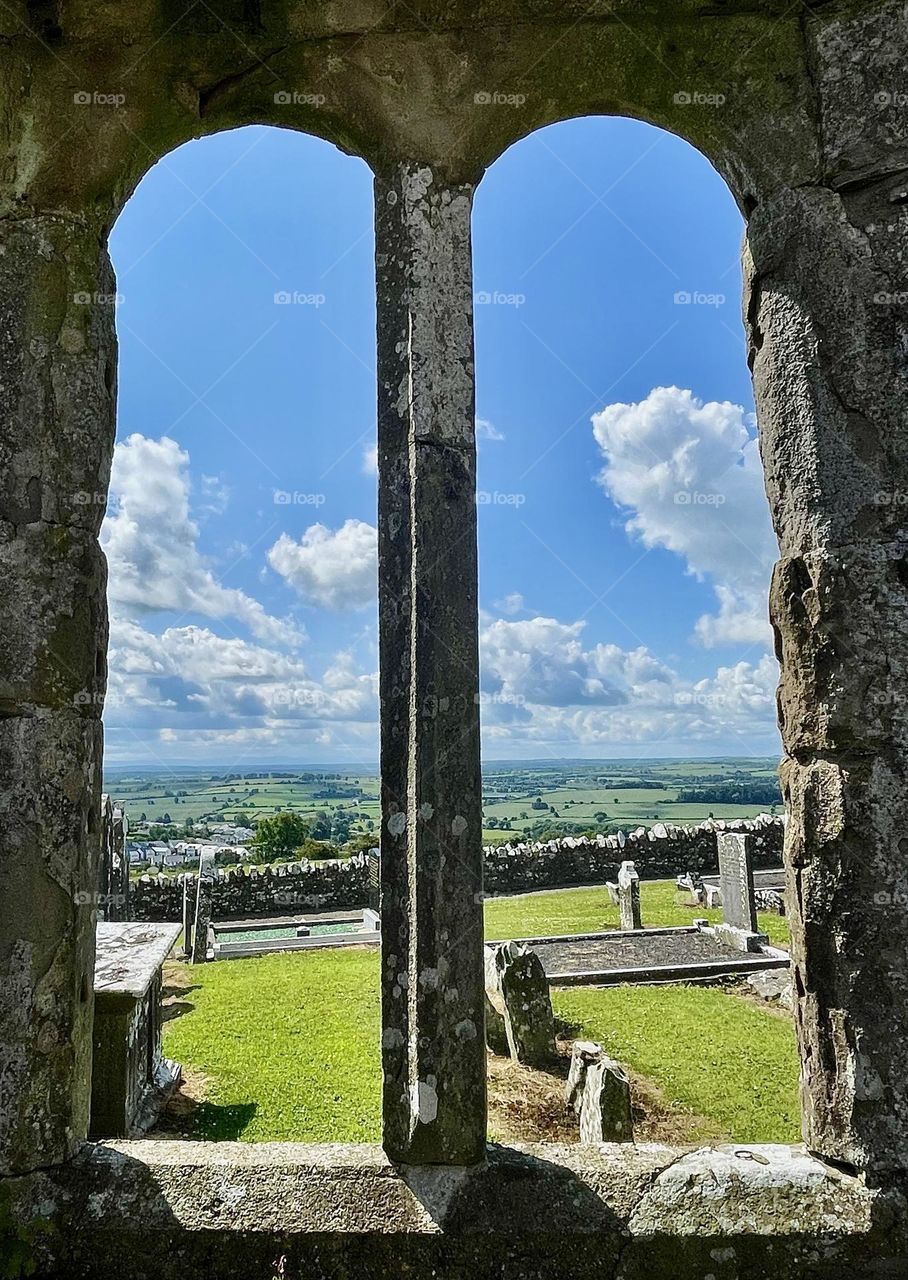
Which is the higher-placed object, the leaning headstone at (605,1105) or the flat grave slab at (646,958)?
the leaning headstone at (605,1105)

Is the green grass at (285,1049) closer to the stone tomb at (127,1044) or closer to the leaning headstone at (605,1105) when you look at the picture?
the stone tomb at (127,1044)

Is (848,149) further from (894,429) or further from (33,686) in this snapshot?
(33,686)

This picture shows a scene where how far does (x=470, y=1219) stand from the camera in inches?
79.1

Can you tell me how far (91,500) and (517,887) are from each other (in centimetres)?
1323

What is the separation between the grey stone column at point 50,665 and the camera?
7.32 ft

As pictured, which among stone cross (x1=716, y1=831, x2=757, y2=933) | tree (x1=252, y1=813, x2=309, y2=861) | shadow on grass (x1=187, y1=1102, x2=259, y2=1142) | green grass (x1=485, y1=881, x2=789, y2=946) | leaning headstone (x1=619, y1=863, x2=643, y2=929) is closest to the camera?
shadow on grass (x1=187, y1=1102, x2=259, y2=1142)

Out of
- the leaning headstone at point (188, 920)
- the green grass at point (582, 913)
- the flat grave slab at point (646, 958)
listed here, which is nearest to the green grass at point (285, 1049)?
the leaning headstone at point (188, 920)

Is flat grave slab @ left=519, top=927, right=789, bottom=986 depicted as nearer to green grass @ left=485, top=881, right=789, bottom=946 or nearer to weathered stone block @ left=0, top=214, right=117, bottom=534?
green grass @ left=485, top=881, right=789, bottom=946

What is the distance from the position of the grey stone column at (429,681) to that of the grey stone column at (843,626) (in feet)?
3.05

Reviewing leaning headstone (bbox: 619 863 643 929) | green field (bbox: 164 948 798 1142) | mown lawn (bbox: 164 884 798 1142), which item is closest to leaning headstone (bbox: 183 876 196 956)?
mown lawn (bbox: 164 884 798 1142)

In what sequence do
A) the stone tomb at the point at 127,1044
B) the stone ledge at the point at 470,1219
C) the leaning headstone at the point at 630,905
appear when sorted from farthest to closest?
the leaning headstone at the point at 630,905 < the stone tomb at the point at 127,1044 < the stone ledge at the point at 470,1219

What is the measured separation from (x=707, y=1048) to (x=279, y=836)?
1103 cm

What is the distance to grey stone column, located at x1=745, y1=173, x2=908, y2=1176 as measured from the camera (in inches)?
83.1

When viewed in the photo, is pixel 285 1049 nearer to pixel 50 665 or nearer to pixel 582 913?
pixel 50 665
